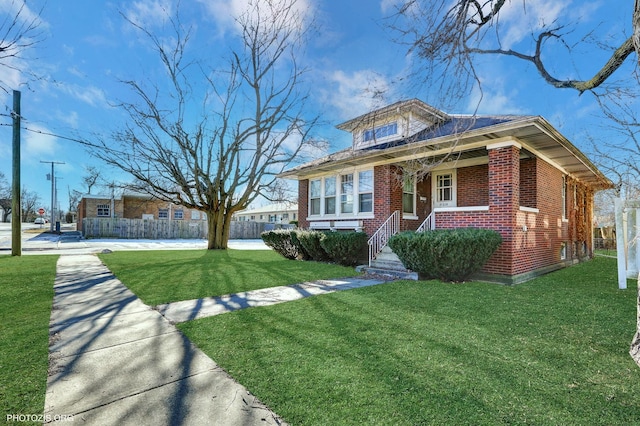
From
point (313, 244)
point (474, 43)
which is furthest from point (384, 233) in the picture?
point (474, 43)

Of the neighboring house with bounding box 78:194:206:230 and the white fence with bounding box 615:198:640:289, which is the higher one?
the neighboring house with bounding box 78:194:206:230

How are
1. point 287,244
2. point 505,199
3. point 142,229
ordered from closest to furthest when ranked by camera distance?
point 505,199 < point 287,244 < point 142,229

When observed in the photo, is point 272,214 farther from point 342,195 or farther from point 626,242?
point 626,242

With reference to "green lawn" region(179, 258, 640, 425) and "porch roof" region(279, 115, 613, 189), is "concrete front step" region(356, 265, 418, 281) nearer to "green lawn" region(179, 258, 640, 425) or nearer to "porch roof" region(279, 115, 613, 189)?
"green lawn" region(179, 258, 640, 425)

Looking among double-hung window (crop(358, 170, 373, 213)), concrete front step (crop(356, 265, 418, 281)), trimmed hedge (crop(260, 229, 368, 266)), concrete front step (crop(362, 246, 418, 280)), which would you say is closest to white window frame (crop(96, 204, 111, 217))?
trimmed hedge (crop(260, 229, 368, 266))

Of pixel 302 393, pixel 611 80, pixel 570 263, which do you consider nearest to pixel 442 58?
pixel 611 80

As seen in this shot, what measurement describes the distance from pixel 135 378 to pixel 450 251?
626 cm

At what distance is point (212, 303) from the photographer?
521 cm

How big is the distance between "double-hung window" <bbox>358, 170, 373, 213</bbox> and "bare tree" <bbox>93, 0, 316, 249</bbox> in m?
5.64

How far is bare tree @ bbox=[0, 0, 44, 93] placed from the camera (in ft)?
18.8

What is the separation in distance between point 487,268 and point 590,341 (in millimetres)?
4266

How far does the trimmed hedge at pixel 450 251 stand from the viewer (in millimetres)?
6848

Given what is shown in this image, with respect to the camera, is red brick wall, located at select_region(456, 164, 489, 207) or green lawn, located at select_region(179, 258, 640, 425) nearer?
green lawn, located at select_region(179, 258, 640, 425)

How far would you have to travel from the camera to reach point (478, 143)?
26.0 ft
